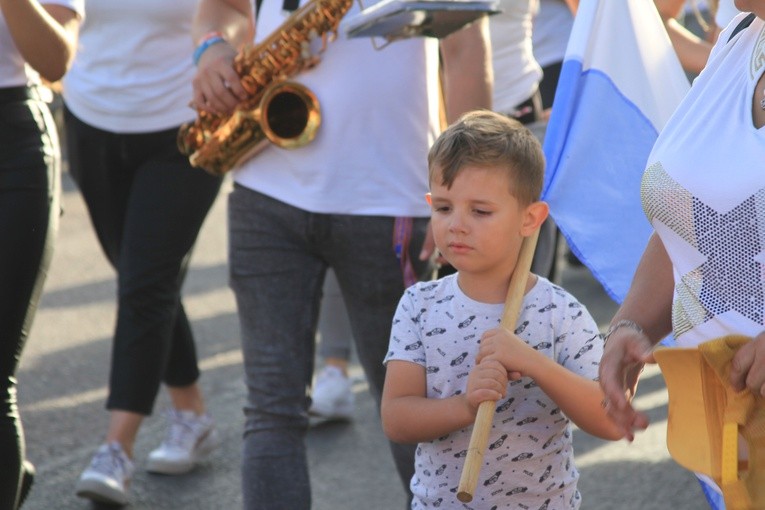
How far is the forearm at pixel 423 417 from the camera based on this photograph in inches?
105

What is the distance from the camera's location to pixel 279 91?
3645 millimetres

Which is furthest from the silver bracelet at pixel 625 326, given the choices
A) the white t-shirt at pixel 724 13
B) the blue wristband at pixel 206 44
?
the white t-shirt at pixel 724 13

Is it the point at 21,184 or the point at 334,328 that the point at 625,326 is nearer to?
the point at 21,184

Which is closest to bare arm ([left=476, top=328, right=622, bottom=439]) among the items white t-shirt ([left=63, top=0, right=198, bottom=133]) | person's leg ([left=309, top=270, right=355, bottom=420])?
white t-shirt ([left=63, top=0, right=198, bottom=133])

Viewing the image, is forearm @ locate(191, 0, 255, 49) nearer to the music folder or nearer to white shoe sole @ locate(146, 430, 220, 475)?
the music folder

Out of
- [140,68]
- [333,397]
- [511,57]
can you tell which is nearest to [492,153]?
[511,57]

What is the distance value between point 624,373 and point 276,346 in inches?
53.2

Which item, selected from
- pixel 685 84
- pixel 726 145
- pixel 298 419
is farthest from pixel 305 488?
pixel 726 145

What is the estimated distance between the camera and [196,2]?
4.66 metres

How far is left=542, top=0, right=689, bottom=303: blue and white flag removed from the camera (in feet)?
10.2

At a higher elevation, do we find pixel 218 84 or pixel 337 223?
pixel 218 84

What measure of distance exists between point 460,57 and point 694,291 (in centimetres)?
137

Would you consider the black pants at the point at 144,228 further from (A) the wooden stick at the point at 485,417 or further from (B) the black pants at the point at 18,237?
(A) the wooden stick at the point at 485,417

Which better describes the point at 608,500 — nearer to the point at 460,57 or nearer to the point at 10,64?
the point at 460,57
